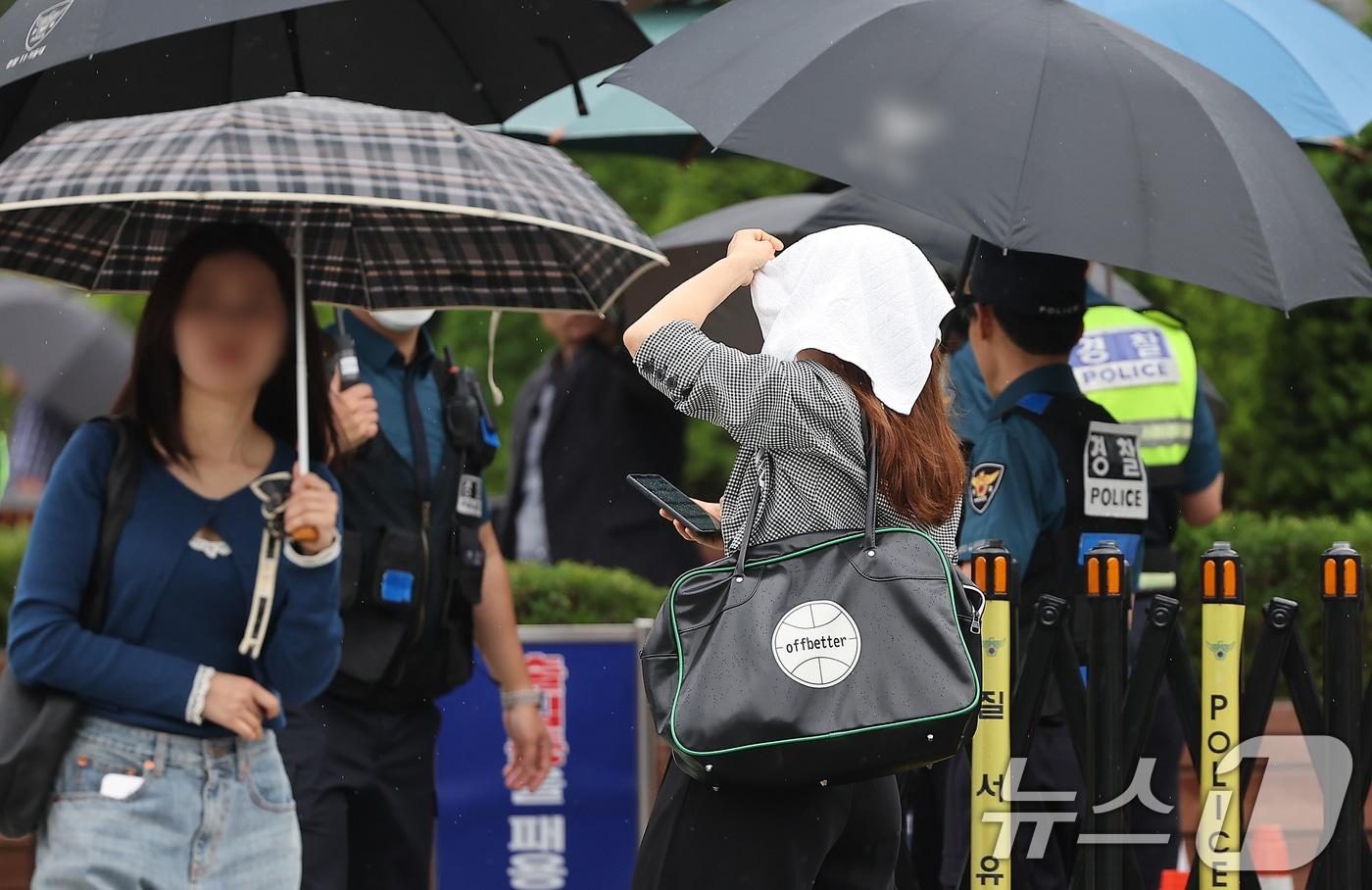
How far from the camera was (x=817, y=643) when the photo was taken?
3.24m

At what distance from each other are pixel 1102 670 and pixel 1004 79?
1.41 m

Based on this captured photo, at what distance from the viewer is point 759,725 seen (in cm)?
318

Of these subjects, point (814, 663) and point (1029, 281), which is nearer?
point (814, 663)

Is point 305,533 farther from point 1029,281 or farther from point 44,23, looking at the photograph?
point 1029,281

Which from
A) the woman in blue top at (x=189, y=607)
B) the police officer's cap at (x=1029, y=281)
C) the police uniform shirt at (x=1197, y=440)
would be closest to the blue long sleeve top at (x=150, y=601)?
the woman in blue top at (x=189, y=607)

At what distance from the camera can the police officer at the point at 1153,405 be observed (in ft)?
19.3

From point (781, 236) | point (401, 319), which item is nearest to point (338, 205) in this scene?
point (401, 319)

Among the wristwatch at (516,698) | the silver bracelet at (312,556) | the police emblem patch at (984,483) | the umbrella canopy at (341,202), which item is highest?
the umbrella canopy at (341,202)

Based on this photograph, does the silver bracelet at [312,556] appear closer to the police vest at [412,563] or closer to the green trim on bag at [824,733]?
the police vest at [412,563]

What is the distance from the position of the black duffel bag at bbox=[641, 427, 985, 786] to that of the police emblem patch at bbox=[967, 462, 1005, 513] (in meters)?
1.42

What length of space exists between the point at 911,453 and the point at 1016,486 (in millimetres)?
1402

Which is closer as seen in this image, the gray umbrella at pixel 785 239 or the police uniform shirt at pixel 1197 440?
the gray umbrella at pixel 785 239

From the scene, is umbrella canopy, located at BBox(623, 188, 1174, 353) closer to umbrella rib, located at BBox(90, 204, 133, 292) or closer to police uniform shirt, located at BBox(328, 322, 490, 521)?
police uniform shirt, located at BBox(328, 322, 490, 521)

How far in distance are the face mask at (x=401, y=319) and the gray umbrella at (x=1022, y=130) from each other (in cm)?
110
